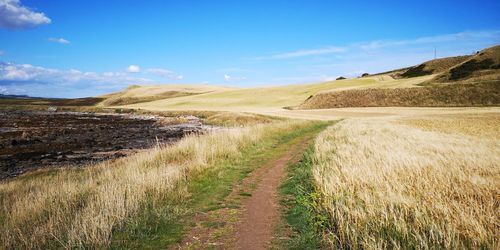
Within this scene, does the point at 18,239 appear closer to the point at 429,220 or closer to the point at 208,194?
the point at 208,194

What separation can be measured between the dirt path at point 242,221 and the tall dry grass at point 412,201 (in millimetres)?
1437

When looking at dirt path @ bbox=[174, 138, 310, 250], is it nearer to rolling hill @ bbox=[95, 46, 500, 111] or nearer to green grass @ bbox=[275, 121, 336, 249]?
green grass @ bbox=[275, 121, 336, 249]

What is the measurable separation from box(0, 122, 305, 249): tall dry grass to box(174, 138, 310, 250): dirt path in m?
1.72

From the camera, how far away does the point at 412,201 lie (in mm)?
7816

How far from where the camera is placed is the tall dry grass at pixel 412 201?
20.4 ft

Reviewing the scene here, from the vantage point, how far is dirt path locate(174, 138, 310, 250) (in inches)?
288

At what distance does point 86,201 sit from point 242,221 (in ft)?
16.3

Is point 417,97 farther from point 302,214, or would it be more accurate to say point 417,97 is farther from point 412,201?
point 302,214

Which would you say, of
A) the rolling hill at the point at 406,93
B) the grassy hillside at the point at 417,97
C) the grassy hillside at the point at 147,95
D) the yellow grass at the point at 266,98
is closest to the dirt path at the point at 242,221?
the grassy hillside at the point at 417,97

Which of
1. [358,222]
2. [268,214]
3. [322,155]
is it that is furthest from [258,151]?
[358,222]

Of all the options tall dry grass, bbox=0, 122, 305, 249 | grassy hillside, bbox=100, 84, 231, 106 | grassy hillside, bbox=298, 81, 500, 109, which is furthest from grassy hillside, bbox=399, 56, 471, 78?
tall dry grass, bbox=0, 122, 305, 249

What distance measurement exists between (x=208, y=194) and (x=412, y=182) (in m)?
6.05

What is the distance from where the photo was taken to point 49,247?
7.32m

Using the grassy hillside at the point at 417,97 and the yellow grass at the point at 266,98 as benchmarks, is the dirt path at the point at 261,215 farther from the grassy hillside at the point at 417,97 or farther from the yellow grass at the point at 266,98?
the yellow grass at the point at 266,98
